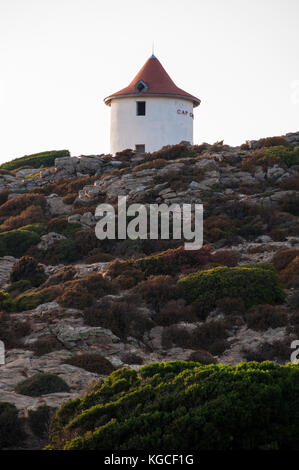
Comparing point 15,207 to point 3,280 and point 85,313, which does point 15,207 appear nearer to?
point 3,280

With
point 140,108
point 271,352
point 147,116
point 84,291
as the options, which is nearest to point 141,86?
point 140,108

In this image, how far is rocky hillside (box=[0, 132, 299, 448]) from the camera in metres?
12.7

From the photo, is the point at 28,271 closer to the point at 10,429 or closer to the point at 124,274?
the point at 124,274

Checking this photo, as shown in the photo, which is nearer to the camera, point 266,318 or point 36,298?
point 266,318

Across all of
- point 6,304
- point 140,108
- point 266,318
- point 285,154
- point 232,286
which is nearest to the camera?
point 266,318

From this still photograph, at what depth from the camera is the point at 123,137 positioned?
42188mm

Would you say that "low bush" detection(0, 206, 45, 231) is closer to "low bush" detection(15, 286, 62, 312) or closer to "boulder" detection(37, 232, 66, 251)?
"boulder" detection(37, 232, 66, 251)

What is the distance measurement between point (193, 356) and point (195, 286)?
12.4 feet

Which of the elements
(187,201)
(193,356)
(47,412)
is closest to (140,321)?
(193,356)

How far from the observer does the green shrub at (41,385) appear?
10711mm

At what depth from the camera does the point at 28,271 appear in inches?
813

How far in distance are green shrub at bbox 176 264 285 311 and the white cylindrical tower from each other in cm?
2612

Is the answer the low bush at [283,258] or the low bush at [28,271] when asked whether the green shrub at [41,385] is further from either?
the low bush at [28,271]

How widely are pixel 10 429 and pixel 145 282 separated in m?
8.65
